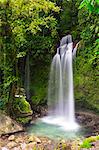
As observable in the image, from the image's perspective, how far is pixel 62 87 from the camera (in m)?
11.2

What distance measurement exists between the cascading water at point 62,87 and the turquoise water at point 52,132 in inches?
32.6

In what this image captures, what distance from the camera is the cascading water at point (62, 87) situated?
35.0ft

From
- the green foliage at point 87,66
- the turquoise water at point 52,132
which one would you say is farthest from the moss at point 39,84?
the turquoise water at point 52,132

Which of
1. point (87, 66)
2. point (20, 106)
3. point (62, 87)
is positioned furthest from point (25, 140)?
point (87, 66)

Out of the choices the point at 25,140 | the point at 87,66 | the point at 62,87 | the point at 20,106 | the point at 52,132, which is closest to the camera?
the point at 25,140

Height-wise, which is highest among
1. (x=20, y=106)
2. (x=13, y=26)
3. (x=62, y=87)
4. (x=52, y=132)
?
(x=13, y=26)

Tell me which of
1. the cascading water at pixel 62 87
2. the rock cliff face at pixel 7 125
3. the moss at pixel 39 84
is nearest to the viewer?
the rock cliff face at pixel 7 125

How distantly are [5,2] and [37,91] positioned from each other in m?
5.20

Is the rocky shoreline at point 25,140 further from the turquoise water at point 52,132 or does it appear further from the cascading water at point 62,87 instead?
the cascading water at point 62,87

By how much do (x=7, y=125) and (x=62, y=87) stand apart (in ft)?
11.8

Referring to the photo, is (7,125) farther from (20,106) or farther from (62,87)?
(62,87)

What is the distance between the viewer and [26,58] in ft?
39.6

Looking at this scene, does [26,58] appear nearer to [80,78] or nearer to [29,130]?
[80,78]

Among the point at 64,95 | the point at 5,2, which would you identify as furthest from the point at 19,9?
the point at 64,95
